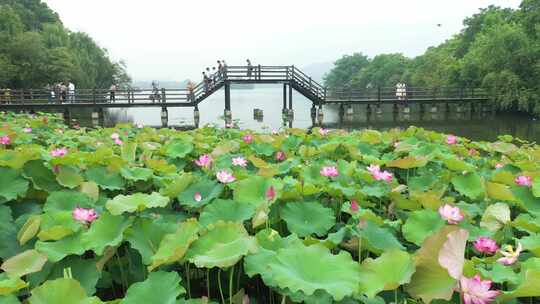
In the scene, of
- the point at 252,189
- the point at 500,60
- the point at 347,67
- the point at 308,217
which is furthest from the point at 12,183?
the point at 347,67

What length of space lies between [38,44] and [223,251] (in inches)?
1461

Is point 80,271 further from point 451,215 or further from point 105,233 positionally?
point 451,215

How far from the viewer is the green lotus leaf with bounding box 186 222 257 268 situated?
1112 mm

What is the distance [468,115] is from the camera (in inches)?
1168

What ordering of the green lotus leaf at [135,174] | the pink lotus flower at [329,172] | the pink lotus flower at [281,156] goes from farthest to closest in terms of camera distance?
the pink lotus flower at [281,156]
the pink lotus flower at [329,172]
the green lotus leaf at [135,174]

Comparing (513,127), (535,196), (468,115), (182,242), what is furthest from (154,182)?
(468,115)

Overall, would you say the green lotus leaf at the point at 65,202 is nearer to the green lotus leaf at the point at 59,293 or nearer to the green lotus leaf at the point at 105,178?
the green lotus leaf at the point at 105,178

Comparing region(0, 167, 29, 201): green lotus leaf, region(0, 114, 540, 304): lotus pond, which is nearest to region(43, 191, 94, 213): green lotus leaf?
region(0, 114, 540, 304): lotus pond

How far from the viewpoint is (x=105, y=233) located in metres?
1.44

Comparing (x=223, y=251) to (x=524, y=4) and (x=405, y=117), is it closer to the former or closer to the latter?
(x=405, y=117)

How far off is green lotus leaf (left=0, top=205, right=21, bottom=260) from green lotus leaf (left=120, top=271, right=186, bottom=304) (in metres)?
0.64

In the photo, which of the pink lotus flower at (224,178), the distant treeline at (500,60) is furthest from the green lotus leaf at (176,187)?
the distant treeline at (500,60)

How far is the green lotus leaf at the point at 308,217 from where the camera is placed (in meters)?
1.68

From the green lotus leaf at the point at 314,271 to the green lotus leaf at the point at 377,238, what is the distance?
0.31 meters
